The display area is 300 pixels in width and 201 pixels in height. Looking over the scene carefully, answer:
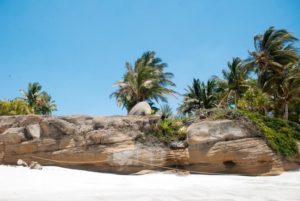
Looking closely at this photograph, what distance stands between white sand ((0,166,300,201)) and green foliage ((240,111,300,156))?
1075 mm

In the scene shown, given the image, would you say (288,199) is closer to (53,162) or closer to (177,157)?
(177,157)

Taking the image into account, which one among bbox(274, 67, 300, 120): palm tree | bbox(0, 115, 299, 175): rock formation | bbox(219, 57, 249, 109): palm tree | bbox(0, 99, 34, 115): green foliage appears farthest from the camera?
bbox(219, 57, 249, 109): palm tree

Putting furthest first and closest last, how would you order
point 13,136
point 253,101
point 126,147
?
point 253,101 → point 13,136 → point 126,147

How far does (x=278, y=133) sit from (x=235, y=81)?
18.1 metres

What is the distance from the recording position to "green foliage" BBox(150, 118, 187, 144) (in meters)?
12.5

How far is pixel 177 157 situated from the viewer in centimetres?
1202

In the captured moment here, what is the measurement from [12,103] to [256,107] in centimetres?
2099

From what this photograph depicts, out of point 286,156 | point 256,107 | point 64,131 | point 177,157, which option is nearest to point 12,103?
point 64,131

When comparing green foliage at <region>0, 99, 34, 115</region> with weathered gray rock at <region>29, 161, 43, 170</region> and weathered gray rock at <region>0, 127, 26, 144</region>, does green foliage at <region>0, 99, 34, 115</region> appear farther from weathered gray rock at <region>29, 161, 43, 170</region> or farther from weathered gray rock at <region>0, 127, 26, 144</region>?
weathered gray rock at <region>29, 161, 43, 170</region>

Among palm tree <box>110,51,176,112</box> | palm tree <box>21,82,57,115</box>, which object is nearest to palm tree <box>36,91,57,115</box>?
palm tree <box>21,82,57,115</box>

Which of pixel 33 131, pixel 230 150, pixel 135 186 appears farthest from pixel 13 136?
pixel 230 150

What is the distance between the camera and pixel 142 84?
971 inches

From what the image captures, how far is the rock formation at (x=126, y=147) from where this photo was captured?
11.6 metres

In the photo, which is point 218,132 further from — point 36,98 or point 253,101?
point 36,98
